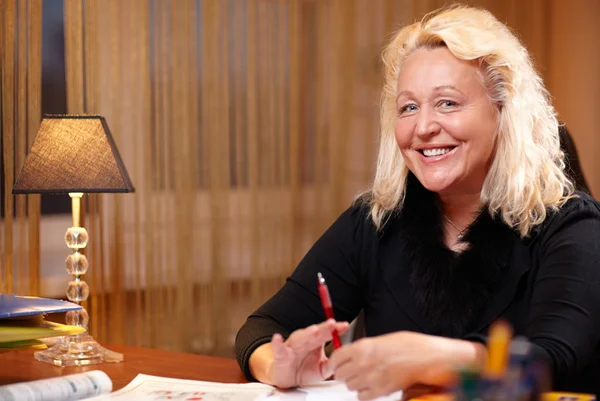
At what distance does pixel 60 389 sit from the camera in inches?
56.7

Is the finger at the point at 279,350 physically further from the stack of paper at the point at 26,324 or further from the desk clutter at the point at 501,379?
the desk clutter at the point at 501,379

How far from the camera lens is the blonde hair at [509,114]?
1.84 meters

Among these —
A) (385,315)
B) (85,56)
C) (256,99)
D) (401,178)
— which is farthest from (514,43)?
(256,99)

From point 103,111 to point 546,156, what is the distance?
2133 mm

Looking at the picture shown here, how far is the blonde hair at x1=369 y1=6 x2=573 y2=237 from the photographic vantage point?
1.84 meters

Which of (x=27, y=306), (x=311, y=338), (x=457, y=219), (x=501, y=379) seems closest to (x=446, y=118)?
(x=457, y=219)

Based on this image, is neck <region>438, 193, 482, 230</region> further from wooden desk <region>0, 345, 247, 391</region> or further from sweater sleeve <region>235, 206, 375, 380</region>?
wooden desk <region>0, 345, 247, 391</region>

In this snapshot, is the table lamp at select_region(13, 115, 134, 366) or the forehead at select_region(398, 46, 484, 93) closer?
the forehead at select_region(398, 46, 484, 93)

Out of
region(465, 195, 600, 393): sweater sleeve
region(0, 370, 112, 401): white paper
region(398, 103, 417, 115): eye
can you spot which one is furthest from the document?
region(398, 103, 417, 115): eye

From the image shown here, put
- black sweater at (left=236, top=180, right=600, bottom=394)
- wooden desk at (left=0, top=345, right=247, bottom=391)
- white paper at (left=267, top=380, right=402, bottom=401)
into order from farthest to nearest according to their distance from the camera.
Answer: wooden desk at (left=0, top=345, right=247, bottom=391) < black sweater at (left=236, top=180, right=600, bottom=394) < white paper at (left=267, top=380, right=402, bottom=401)

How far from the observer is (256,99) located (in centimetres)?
412

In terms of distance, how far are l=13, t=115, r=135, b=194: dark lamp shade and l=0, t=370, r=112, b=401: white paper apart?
0.74m

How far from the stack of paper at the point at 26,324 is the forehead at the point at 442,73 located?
0.82 metres

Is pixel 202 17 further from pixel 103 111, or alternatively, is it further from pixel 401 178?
pixel 401 178
